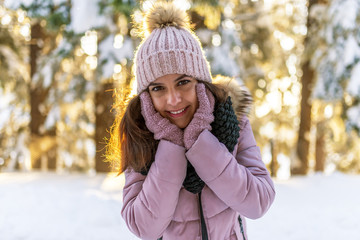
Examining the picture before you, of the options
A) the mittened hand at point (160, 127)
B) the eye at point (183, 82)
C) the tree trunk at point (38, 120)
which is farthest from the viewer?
the tree trunk at point (38, 120)

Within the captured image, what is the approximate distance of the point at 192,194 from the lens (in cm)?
183

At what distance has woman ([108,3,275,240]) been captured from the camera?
64.9 inches

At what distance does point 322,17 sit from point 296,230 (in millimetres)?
5762

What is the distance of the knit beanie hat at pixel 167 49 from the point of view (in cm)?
183

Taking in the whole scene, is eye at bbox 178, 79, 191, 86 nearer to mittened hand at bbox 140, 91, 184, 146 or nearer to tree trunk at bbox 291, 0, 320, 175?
mittened hand at bbox 140, 91, 184, 146

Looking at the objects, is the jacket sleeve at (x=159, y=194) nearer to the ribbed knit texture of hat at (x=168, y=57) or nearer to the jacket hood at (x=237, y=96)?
the ribbed knit texture of hat at (x=168, y=57)

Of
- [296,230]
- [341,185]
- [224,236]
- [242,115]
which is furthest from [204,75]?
[341,185]

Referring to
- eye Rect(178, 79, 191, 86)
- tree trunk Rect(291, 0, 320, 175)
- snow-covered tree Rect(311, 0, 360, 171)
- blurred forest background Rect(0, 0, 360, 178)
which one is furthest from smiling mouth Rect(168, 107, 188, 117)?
tree trunk Rect(291, 0, 320, 175)

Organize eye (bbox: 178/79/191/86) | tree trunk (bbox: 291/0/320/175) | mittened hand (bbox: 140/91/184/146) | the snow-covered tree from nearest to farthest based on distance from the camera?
mittened hand (bbox: 140/91/184/146)
eye (bbox: 178/79/191/86)
the snow-covered tree
tree trunk (bbox: 291/0/320/175)

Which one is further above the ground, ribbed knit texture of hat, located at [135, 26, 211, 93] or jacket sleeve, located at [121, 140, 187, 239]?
ribbed knit texture of hat, located at [135, 26, 211, 93]

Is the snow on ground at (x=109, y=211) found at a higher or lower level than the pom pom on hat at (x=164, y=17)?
lower

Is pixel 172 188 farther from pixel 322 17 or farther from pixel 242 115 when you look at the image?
pixel 322 17

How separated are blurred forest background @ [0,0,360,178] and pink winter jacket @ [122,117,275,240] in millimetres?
3924

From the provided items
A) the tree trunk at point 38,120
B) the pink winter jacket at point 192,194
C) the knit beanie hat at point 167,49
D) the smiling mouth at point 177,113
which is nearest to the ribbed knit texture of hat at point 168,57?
the knit beanie hat at point 167,49
